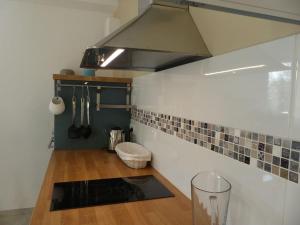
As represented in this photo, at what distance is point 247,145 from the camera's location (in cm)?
73

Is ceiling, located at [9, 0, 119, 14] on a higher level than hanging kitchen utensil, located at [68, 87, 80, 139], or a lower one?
higher

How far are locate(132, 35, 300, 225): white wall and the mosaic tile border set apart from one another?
18 mm

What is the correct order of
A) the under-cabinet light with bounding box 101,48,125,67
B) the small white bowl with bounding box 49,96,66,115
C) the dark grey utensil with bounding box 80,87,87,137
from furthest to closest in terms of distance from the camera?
the dark grey utensil with bounding box 80,87,87,137 → the small white bowl with bounding box 49,96,66,115 → the under-cabinet light with bounding box 101,48,125,67

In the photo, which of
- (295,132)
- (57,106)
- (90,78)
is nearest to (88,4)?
(90,78)

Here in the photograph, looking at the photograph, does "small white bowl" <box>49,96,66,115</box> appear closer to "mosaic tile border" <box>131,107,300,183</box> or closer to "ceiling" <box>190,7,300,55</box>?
"mosaic tile border" <box>131,107,300,183</box>

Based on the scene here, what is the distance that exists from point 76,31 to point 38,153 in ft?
4.62

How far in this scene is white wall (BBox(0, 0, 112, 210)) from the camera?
2363mm

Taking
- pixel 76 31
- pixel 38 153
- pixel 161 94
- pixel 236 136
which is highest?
pixel 76 31

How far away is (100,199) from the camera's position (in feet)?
3.47

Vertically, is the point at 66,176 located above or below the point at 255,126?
below

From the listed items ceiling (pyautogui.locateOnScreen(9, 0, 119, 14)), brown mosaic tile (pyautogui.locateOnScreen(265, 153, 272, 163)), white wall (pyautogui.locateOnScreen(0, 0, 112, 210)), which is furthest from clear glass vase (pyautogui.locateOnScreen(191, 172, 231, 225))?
ceiling (pyautogui.locateOnScreen(9, 0, 119, 14))

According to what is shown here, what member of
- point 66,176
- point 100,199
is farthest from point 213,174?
point 66,176

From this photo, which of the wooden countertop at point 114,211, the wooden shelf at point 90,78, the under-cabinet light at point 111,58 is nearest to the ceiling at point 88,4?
the wooden shelf at point 90,78

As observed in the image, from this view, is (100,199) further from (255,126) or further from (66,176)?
(255,126)
